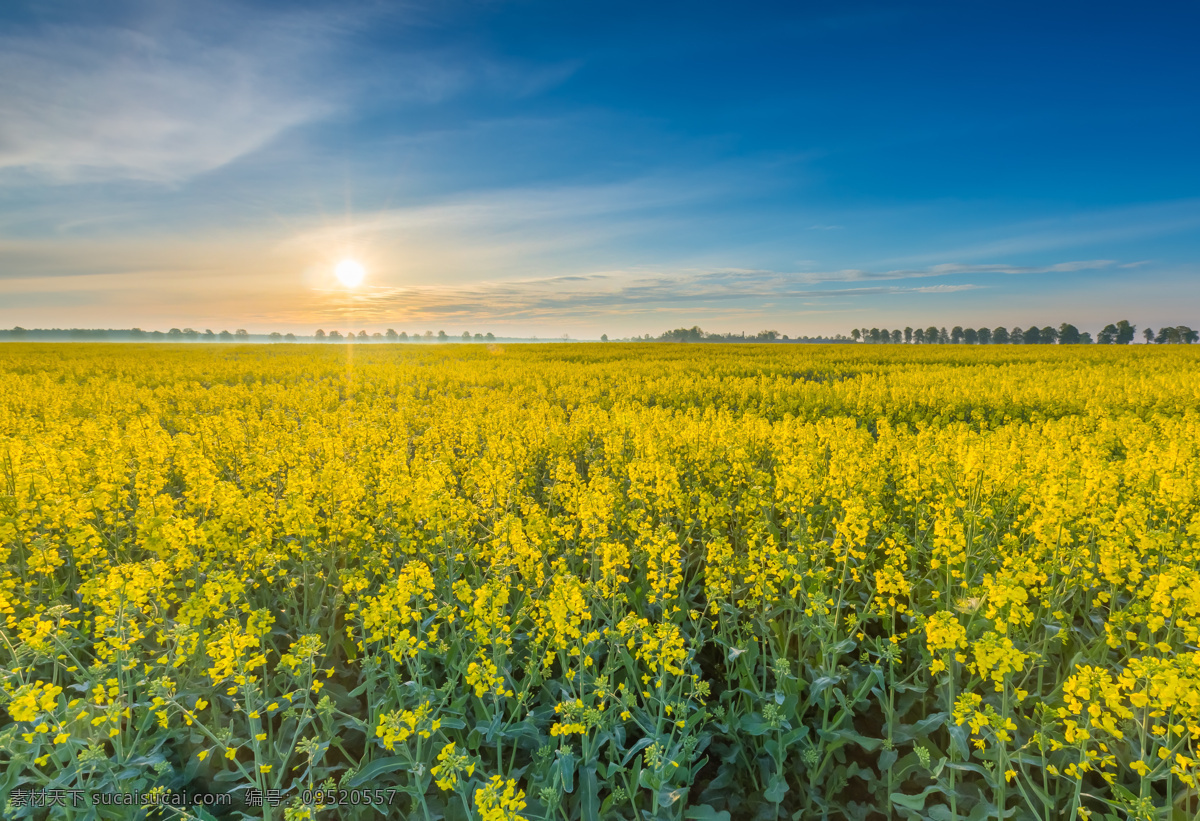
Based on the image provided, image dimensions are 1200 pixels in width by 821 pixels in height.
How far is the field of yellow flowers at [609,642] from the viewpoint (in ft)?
11.5

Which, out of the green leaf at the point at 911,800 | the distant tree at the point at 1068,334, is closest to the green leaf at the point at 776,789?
the green leaf at the point at 911,800

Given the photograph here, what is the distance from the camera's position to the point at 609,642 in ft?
15.7

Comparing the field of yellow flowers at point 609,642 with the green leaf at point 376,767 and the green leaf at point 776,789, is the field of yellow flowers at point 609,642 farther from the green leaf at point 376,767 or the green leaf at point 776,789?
the green leaf at point 776,789

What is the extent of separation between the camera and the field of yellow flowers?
11.5 ft

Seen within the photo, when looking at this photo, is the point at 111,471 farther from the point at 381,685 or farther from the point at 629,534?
the point at 629,534

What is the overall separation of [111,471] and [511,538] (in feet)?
21.3

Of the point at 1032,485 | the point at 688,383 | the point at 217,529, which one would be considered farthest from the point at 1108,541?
the point at 688,383

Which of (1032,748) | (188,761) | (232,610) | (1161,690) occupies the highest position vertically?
(1161,690)

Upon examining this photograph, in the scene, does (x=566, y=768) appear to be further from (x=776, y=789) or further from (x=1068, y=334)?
(x=1068, y=334)

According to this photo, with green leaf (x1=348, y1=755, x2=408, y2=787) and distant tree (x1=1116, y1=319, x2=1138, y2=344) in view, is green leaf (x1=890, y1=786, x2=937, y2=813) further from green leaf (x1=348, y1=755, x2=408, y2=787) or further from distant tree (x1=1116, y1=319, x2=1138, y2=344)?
distant tree (x1=1116, y1=319, x2=1138, y2=344)

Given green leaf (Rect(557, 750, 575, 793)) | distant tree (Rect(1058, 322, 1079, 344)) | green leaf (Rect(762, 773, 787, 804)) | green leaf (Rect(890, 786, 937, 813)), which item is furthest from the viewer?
distant tree (Rect(1058, 322, 1079, 344))

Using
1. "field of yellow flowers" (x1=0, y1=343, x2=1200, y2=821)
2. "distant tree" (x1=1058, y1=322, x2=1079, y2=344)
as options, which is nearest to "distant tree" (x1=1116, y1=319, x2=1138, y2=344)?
"distant tree" (x1=1058, y1=322, x2=1079, y2=344)

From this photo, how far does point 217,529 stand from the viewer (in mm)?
5207

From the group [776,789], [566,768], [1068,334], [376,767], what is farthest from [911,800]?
[1068,334]
